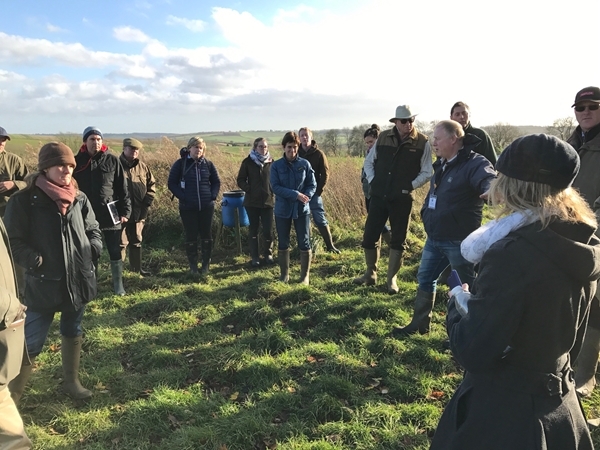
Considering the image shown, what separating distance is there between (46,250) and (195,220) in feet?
11.9

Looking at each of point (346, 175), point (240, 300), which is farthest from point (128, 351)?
point (346, 175)

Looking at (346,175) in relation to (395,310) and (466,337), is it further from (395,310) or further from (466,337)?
(466,337)

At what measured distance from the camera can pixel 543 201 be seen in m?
1.56

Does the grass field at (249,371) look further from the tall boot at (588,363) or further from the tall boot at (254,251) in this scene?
the tall boot at (254,251)

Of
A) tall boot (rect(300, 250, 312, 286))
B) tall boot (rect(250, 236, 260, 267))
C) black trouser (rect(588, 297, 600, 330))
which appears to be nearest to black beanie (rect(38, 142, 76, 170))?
tall boot (rect(300, 250, 312, 286))

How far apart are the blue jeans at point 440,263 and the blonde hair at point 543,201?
2.56m

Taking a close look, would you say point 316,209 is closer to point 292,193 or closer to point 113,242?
point 292,193

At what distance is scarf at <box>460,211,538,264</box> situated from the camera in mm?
1605

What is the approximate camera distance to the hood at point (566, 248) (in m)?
1.50

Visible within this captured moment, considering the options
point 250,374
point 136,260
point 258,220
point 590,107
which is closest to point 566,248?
point 590,107

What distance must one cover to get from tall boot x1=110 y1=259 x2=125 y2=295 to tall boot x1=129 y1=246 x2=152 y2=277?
0.82 meters

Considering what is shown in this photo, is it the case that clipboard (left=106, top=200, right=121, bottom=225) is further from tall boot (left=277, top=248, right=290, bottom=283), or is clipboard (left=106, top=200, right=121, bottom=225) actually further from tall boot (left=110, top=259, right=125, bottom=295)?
tall boot (left=277, top=248, right=290, bottom=283)

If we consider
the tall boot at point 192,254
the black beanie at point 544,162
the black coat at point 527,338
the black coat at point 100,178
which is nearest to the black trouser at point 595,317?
the black coat at point 527,338

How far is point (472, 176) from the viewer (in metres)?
3.95
